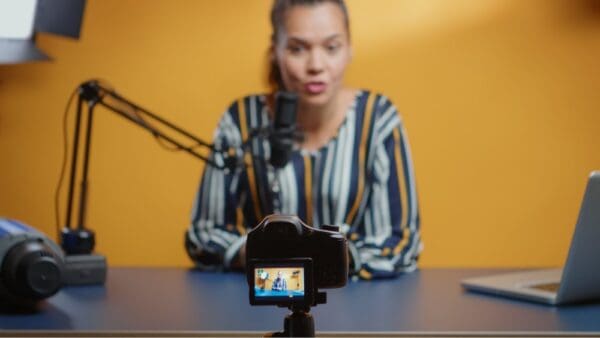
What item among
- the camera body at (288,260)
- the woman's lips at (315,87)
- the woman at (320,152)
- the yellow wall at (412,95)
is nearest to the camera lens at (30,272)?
the camera body at (288,260)

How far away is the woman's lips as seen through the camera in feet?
8.20

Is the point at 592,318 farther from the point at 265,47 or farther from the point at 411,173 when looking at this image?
the point at 265,47

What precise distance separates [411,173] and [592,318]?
105 cm

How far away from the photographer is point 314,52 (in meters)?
2.49

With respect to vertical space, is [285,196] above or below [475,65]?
below

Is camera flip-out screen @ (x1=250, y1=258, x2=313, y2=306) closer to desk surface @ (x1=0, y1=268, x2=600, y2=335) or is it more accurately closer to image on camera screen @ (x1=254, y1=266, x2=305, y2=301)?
image on camera screen @ (x1=254, y1=266, x2=305, y2=301)

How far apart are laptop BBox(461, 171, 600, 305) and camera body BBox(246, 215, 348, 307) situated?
1.74 ft

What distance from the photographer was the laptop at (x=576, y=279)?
1.41 metres

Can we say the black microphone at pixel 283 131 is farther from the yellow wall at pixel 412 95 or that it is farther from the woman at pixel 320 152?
the yellow wall at pixel 412 95

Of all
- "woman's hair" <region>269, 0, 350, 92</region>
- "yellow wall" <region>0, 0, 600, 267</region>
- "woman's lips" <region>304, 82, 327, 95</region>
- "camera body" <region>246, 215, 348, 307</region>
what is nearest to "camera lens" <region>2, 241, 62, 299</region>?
"camera body" <region>246, 215, 348, 307</region>

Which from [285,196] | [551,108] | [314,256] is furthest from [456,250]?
[314,256]

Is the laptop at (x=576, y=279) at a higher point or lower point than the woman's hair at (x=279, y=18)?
lower

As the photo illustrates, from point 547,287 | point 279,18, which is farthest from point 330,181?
point 547,287

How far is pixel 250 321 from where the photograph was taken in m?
1.41
